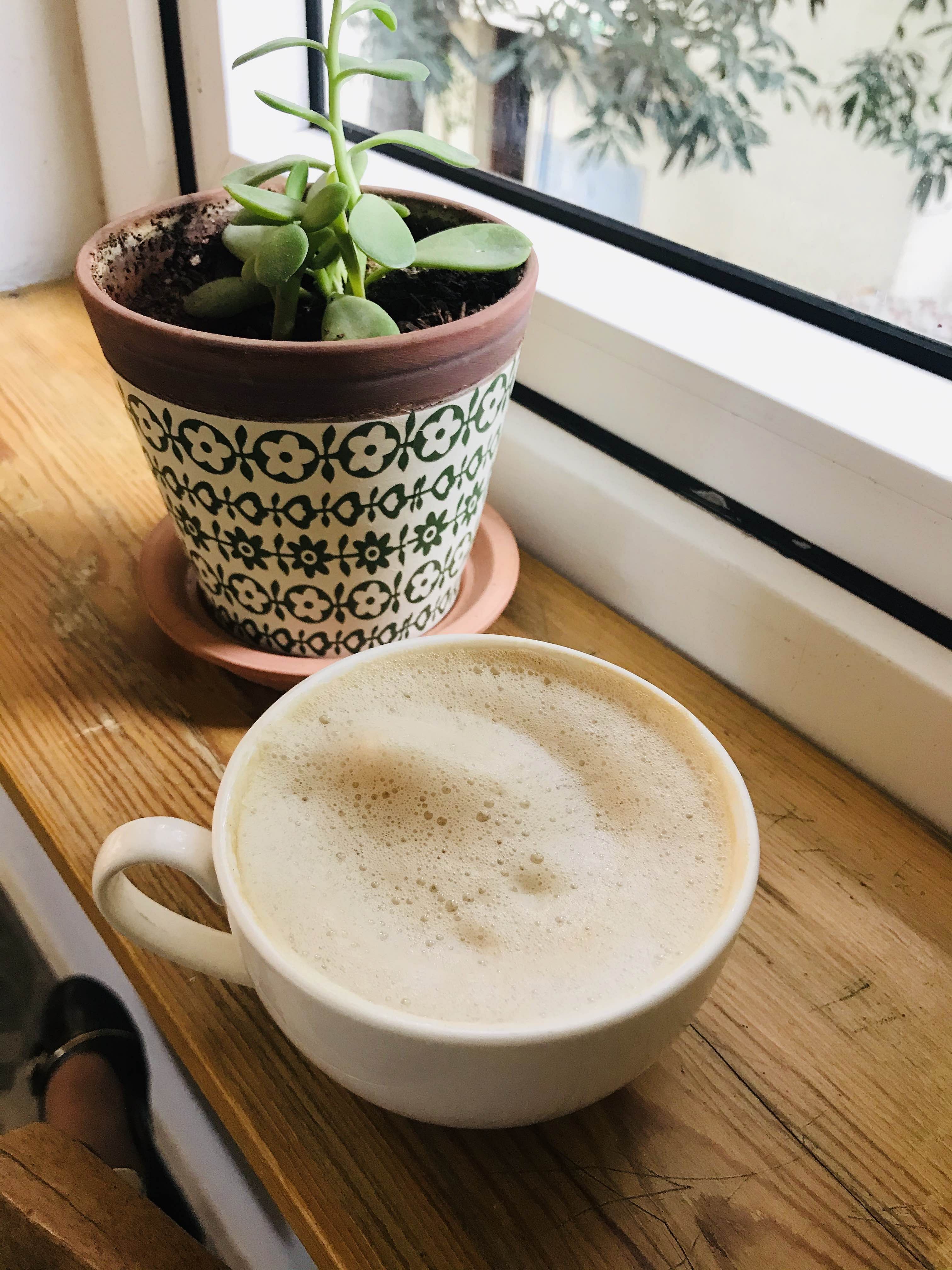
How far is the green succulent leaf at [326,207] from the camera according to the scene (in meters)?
0.35

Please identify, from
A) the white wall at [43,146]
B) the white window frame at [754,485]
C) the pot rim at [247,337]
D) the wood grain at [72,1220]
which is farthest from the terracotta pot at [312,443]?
the white wall at [43,146]

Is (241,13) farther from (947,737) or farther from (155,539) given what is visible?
(947,737)

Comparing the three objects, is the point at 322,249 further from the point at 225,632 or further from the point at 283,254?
the point at 225,632

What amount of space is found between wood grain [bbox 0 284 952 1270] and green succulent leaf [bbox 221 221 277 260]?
0.21 metres

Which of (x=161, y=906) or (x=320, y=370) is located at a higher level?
(x=320, y=370)

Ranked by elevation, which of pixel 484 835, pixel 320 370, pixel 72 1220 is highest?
pixel 320 370

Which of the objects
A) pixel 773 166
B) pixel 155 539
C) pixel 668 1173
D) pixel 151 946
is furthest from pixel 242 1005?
pixel 773 166

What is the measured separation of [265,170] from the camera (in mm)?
396

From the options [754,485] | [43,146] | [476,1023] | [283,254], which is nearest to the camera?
[476,1023]

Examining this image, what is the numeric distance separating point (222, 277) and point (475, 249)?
135 mm

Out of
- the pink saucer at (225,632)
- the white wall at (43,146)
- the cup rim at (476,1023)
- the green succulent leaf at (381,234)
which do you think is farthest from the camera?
the white wall at (43,146)

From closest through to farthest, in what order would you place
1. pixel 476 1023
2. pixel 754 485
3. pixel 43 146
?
pixel 476 1023 → pixel 754 485 → pixel 43 146

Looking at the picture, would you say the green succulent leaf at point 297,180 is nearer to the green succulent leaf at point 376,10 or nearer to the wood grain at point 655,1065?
the green succulent leaf at point 376,10

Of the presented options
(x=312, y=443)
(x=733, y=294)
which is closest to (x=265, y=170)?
(x=312, y=443)
